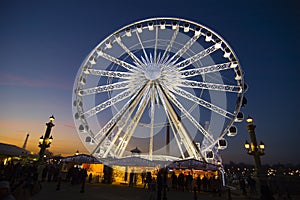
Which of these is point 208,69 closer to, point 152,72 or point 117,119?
point 152,72

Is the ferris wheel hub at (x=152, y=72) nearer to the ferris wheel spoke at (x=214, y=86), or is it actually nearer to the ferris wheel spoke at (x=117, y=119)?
the ferris wheel spoke at (x=117, y=119)

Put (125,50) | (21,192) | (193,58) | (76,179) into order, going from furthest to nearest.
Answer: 1. (125,50)
2. (193,58)
3. (76,179)
4. (21,192)

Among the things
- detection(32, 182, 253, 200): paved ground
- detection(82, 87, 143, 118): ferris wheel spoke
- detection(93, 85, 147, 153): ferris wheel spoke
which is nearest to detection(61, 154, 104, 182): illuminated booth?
detection(93, 85, 147, 153): ferris wheel spoke

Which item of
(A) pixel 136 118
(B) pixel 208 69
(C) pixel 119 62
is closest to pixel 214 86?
(B) pixel 208 69

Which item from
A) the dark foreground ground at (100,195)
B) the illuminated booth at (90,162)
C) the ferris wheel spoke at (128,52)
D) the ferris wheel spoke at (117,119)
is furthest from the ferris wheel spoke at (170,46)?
the dark foreground ground at (100,195)

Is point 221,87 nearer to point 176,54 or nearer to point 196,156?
point 176,54

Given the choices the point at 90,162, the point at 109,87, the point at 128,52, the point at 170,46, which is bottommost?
the point at 90,162

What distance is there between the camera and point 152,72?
16.8 meters

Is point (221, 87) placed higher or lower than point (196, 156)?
higher

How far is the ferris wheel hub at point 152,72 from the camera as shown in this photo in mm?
16625

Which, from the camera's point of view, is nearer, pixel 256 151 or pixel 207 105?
pixel 256 151

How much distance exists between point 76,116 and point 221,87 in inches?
536

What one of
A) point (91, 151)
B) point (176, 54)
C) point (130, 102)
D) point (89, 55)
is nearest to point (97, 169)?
point (91, 151)

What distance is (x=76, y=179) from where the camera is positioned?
554 inches
